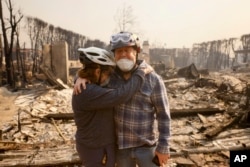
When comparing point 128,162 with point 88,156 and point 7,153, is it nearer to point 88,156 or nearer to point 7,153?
point 88,156

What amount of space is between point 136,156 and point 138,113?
458mm

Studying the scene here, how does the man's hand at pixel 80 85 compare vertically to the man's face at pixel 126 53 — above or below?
below

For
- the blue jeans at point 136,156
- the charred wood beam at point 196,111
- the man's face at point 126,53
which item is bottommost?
the charred wood beam at point 196,111

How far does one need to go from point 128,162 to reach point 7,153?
4.09 metres

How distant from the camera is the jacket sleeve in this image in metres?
2.36

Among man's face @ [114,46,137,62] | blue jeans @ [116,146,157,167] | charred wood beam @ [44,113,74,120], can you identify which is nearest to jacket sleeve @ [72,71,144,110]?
man's face @ [114,46,137,62]

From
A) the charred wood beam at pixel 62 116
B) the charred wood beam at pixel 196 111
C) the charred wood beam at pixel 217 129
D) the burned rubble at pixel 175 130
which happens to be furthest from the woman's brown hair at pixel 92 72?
the charred wood beam at pixel 196 111

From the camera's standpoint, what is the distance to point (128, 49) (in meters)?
2.53

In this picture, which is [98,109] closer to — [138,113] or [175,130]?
[138,113]

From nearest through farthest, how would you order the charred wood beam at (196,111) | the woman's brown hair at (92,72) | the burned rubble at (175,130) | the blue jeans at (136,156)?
1. the woman's brown hair at (92,72)
2. the blue jeans at (136,156)
3. the burned rubble at (175,130)
4. the charred wood beam at (196,111)

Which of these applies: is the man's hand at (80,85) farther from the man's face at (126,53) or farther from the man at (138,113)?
the man's face at (126,53)

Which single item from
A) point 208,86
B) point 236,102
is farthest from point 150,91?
point 208,86

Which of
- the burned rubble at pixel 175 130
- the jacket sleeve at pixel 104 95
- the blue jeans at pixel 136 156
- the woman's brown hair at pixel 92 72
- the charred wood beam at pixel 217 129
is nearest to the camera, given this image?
the jacket sleeve at pixel 104 95

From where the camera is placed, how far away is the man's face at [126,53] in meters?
2.51
